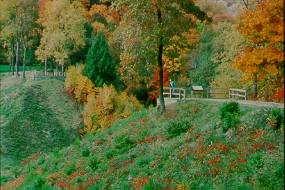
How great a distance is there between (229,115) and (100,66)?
36.5 meters

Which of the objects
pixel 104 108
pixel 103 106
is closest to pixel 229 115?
pixel 104 108

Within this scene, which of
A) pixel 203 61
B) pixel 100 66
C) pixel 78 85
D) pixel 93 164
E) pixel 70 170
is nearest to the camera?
pixel 93 164

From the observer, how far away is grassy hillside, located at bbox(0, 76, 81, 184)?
53.6 meters

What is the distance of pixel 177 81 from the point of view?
66.6 m

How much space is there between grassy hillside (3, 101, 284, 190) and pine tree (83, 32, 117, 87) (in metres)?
25.2

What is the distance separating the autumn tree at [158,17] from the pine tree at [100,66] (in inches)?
1145

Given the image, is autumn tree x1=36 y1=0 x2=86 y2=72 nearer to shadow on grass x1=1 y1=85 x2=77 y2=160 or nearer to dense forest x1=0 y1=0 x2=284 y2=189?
dense forest x1=0 y1=0 x2=284 y2=189

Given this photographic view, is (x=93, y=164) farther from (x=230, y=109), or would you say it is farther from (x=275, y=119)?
(x=275, y=119)

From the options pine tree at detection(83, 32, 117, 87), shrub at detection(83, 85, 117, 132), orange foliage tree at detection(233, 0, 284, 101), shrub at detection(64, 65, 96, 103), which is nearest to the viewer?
orange foliage tree at detection(233, 0, 284, 101)

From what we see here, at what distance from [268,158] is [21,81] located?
5012cm

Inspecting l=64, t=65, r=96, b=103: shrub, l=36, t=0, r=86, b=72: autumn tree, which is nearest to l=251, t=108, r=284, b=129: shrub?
l=64, t=65, r=96, b=103: shrub

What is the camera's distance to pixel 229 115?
28.3 m

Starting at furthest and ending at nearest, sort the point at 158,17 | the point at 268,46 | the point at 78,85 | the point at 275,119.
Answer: the point at 78,85, the point at 158,17, the point at 275,119, the point at 268,46

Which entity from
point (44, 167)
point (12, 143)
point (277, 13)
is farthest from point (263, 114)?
point (12, 143)
